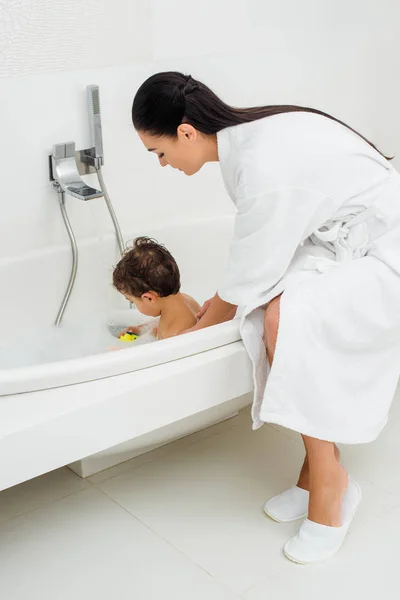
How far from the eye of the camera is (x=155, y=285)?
250cm

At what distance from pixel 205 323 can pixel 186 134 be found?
51cm

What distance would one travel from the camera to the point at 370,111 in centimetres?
361

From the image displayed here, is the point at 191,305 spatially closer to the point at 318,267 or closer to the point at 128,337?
the point at 128,337

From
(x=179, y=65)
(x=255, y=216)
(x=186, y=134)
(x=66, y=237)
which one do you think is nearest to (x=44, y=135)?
(x=66, y=237)

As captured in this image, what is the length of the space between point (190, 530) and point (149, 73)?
151cm

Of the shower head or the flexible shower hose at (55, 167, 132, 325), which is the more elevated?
the shower head

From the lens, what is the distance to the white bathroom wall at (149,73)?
265 cm

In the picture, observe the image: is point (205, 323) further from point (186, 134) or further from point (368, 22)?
point (368, 22)

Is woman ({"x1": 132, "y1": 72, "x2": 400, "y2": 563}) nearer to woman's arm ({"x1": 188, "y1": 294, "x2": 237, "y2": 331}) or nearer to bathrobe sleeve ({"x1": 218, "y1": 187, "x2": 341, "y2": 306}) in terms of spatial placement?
bathrobe sleeve ({"x1": 218, "y1": 187, "x2": 341, "y2": 306})

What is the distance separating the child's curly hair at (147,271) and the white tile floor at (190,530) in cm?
49

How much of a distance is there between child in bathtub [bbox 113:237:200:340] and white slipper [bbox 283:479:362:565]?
0.67 metres

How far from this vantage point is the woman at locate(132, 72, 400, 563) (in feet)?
6.57

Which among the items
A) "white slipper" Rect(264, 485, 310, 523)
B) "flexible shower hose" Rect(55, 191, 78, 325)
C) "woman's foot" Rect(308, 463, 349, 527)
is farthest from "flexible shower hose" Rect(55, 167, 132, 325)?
"woman's foot" Rect(308, 463, 349, 527)

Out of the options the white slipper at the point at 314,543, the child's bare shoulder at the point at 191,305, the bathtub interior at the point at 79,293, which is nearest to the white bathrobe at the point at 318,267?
the white slipper at the point at 314,543
